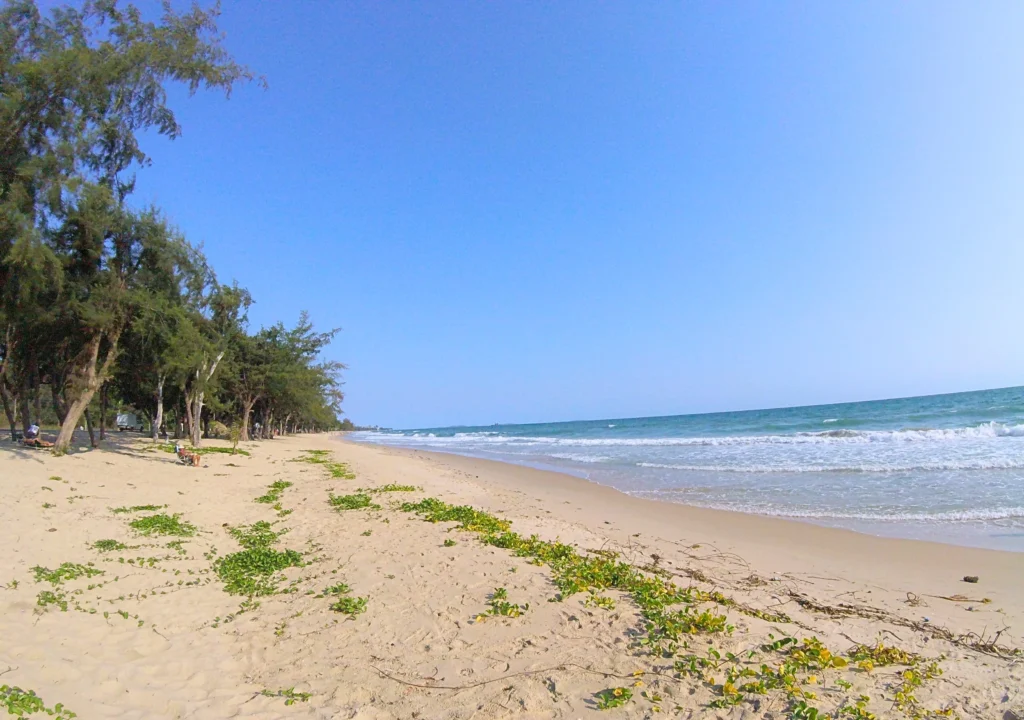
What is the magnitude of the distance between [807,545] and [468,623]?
630cm

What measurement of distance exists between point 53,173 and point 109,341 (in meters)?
5.72

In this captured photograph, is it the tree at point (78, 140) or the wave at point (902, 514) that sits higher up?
the tree at point (78, 140)

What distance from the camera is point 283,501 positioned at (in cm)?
1279

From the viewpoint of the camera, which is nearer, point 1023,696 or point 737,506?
point 1023,696

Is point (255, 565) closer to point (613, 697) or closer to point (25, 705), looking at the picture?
point (25, 705)

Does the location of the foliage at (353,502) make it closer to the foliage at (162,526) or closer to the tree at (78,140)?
the foliage at (162,526)

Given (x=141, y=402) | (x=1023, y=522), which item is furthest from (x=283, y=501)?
(x=141, y=402)

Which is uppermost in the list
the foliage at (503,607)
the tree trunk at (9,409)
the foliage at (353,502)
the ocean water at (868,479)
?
the tree trunk at (9,409)

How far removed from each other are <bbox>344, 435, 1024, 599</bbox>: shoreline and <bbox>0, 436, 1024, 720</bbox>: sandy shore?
0.19ft

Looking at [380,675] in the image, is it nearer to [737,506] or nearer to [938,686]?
[938,686]

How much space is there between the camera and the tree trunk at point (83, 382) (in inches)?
618

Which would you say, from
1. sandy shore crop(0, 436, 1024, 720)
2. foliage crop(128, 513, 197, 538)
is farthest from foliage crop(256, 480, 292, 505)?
foliage crop(128, 513, 197, 538)

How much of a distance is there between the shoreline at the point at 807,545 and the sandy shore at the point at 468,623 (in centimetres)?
6

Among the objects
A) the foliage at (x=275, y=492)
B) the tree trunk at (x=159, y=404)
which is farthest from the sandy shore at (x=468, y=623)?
the tree trunk at (x=159, y=404)
